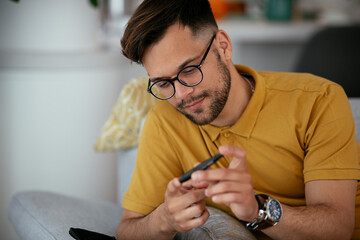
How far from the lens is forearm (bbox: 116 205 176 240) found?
125 centimetres

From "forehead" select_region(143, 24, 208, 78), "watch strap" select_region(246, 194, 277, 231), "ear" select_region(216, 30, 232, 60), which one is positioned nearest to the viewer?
"watch strap" select_region(246, 194, 277, 231)

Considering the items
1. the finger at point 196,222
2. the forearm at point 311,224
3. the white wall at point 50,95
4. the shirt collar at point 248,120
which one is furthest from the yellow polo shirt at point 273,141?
the white wall at point 50,95

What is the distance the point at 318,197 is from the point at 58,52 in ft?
4.61

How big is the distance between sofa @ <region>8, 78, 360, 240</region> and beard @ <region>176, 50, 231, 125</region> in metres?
0.25

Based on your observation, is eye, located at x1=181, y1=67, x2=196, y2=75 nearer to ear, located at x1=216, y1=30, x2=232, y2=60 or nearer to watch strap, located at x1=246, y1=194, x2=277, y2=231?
ear, located at x1=216, y1=30, x2=232, y2=60

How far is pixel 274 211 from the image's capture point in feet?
3.83

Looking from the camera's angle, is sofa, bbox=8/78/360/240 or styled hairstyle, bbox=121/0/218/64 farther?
sofa, bbox=8/78/360/240

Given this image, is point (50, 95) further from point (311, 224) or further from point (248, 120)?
point (311, 224)

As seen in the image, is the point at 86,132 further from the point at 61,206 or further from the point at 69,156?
the point at 61,206

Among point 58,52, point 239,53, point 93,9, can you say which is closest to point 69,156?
point 58,52

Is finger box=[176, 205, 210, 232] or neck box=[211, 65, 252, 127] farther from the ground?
neck box=[211, 65, 252, 127]

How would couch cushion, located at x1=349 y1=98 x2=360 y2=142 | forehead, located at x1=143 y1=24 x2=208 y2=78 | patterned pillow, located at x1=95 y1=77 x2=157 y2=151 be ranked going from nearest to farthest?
forehead, located at x1=143 y1=24 x2=208 y2=78
couch cushion, located at x1=349 y1=98 x2=360 y2=142
patterned pillow, located at x1=95 y1=77 x2=157 y2=151

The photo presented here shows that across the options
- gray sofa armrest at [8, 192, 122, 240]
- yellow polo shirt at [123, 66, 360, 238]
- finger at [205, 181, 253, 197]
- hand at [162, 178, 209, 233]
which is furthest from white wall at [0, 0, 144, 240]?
finger at [205, 181, 253, 197]

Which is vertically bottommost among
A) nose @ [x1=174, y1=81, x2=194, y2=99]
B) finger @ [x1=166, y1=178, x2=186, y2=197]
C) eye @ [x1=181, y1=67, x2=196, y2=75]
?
finger @ [x1=166, y1=178, x2=186, y2=197]
